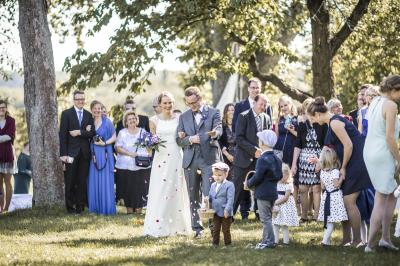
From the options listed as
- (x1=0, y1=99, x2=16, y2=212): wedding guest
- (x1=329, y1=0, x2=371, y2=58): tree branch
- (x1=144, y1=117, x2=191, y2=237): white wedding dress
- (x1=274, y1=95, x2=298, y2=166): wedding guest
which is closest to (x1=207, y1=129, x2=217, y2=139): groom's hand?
(x1=144, y1=117, x2=191, y2=237): white wedding dress

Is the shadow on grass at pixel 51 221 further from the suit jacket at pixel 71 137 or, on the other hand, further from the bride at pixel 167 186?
the bride at pixel 167 186

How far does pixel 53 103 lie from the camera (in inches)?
599

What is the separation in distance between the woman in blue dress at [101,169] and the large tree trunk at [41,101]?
105cm

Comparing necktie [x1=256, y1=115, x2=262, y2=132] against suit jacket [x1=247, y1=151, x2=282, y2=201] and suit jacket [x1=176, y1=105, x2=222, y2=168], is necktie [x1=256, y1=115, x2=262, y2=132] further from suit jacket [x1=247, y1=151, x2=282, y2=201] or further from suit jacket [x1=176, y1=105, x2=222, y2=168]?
suit jacket [x1=247, y1=151, x2=282, y2=201]

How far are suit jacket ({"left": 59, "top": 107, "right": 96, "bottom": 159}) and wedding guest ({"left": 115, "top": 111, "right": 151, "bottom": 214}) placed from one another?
721 millimetres

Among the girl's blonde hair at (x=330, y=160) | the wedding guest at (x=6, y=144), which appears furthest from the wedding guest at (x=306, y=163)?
the wedding guest at (x=6, y=144)

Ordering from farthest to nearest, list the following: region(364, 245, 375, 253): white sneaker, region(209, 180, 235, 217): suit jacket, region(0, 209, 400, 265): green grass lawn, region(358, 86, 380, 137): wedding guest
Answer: region(358, 86, 380, 137): wedding guest < region(209, 180, 235, 217): suit jacket < region(364, 245, 375, 253): white sneaker < region(0, 209, 400, 265): green grass lawn

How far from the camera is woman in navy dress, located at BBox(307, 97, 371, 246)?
30.1 feet

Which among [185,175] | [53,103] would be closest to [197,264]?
[185,175]

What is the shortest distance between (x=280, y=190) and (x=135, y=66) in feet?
35.6

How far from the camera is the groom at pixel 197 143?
34.8 ft

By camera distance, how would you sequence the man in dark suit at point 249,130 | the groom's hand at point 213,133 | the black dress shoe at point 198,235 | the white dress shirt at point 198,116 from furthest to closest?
the man in dark suit at point 249,130, the white dress shirt at point 198,116, the black dress shoe at point 198,235, the groom's hand at point 213,133

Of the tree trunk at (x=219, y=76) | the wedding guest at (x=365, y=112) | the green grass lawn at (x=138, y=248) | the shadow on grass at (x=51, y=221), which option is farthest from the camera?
the tree trunk at (x=219, y=76)

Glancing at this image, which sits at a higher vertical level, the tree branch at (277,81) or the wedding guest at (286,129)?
the tree branch at (277,81)
